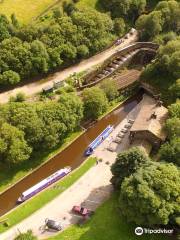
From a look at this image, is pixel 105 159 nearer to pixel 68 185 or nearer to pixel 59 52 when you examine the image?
pixel 68 185

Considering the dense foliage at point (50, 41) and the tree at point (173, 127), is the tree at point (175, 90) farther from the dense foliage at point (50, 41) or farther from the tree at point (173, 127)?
the dense foliage at point (50, 41)

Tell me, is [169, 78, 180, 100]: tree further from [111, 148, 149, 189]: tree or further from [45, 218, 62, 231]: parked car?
[45, 218, 62, 231]: parked car

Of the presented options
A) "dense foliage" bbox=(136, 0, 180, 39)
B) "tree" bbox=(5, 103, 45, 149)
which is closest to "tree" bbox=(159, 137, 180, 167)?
"tree" bbox=(5, 103, 45, 149)

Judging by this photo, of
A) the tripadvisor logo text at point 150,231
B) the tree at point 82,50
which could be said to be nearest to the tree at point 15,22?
the tree at point 82,50

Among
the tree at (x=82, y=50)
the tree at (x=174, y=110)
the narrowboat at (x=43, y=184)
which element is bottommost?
the narrowboat at (x=43, y=184)

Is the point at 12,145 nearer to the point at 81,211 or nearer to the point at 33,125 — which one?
the point at 33,125

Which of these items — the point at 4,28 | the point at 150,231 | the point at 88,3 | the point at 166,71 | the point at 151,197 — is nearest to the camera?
the point at 151,197

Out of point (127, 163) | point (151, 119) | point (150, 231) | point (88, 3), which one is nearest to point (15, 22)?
point (88, 3)
